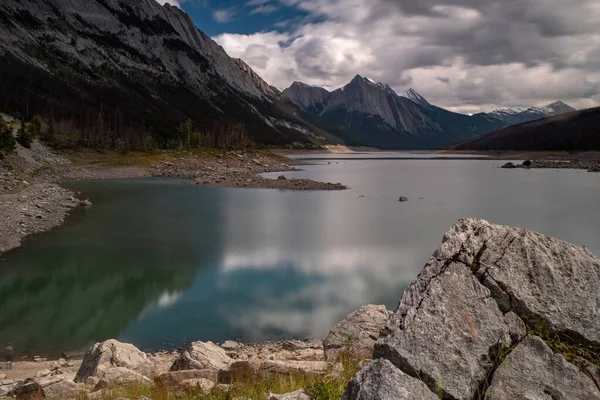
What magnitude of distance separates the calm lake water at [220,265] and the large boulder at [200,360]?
5.52m

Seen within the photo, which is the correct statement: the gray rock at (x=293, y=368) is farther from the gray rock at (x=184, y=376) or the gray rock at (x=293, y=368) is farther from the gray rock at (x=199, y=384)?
the gray rock at (x=184, y=376)

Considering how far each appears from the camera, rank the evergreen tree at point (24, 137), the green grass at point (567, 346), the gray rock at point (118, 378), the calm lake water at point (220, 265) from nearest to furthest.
Result: the green grass at point (567, 346) < the gray rock at point (118, 378) < the calm lake water at point (220, 265) < the evergreen tree at point (24, 137)

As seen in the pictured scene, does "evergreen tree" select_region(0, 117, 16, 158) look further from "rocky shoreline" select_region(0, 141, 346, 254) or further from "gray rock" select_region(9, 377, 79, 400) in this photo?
"gray rock" select_region(9, 377, 79, 400)

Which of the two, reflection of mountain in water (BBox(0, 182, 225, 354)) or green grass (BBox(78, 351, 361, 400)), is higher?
green grass (BBox(78, 351, 361, 400))

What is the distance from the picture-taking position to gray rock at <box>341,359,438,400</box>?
16.7 ft

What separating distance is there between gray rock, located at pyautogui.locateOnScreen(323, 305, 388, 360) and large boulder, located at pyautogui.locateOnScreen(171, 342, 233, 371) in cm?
319

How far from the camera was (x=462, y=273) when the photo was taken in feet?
21.4

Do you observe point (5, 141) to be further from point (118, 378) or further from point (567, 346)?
point (567, 346)

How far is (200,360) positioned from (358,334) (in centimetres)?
491

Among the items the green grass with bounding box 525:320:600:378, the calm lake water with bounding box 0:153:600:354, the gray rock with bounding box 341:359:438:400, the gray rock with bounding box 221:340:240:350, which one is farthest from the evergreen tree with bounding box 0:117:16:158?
the green grass with bounding box 525:320:600:378

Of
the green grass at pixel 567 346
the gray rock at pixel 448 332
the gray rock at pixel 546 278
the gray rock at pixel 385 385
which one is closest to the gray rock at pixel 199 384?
the gray rock at pixel 385 385

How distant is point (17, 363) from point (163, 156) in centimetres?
11740

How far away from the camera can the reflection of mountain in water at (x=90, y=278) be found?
1923 centimetres

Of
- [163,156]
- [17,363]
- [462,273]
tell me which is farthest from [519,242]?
[163,156]
